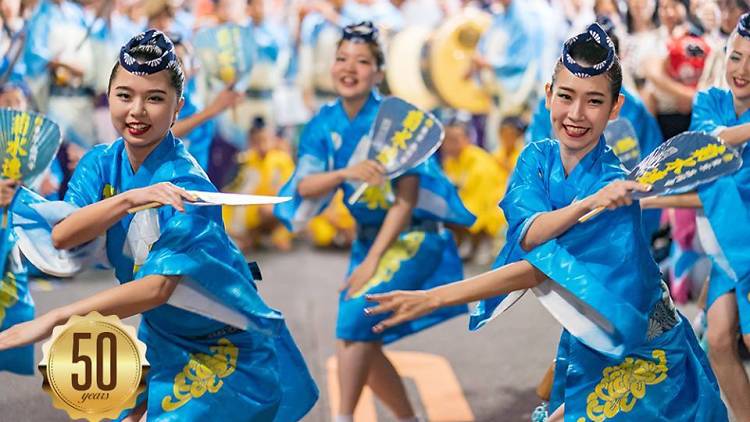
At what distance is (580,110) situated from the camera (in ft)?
10.8

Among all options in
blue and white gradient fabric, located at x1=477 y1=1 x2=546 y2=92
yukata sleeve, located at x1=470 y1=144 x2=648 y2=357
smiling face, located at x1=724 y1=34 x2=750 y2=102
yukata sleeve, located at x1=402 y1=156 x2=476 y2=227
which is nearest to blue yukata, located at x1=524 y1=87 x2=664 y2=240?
yukata sleeve, located at x1=402 y1=156 x2=476 y2=227

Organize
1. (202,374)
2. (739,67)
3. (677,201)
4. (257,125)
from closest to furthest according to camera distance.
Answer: (202,374)
(739,67)
(677,201)
(257,125)

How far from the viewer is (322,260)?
858cm

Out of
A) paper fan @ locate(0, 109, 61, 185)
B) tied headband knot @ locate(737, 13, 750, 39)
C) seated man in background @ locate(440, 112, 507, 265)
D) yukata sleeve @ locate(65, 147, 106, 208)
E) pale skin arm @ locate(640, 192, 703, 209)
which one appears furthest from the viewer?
seated man in background @ locate(440, 112, 507, 265)

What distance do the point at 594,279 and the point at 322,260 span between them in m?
5.47

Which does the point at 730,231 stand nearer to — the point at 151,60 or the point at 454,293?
the point at 454,293

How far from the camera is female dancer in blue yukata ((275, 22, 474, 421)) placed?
455cm

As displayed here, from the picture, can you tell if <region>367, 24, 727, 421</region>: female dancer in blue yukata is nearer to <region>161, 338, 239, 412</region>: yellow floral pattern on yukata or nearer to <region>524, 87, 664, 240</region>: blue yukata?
<region>161, 338, 239, 412</region>: yellow floral pattern on yukata

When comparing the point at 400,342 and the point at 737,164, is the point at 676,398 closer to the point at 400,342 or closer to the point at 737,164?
the point at 737,164

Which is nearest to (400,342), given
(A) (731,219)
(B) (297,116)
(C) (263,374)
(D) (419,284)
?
(D) (419,284)

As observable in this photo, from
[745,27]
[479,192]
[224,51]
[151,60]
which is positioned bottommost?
[479,192]

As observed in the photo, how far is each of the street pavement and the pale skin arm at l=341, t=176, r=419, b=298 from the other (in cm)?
61

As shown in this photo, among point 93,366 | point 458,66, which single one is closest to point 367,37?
point 93,366

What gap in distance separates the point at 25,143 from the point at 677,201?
7.01 ft
